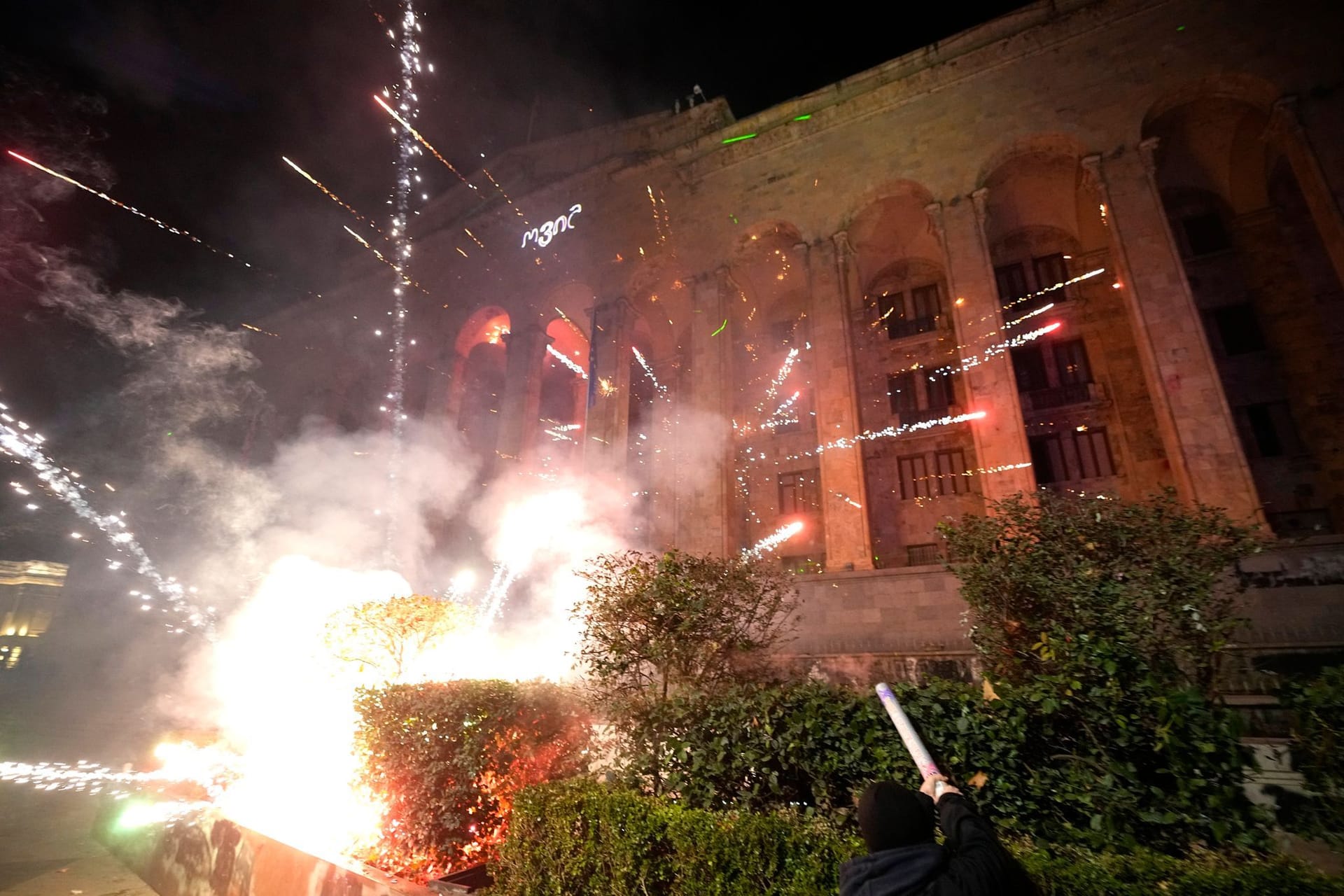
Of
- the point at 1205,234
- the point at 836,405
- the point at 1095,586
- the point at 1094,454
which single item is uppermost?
the point at 1205,234

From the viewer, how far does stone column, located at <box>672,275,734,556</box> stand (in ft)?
48.6

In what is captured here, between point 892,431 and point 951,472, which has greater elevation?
point 892,431

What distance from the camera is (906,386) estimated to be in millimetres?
18031

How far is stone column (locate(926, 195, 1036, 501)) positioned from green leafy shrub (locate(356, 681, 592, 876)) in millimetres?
9566

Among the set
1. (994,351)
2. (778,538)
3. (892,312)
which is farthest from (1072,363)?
(778,538)

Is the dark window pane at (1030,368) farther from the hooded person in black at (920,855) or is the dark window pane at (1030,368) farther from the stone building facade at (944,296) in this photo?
the hooded person in black at (920,855)

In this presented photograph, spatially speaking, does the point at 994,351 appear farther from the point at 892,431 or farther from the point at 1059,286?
the point at 1059,286

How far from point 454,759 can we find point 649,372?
1773 centimetres

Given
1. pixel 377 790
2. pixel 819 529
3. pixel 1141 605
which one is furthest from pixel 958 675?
pixel 377 790

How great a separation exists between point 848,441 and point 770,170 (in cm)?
933

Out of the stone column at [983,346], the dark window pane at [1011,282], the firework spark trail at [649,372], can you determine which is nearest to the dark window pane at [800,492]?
the stone column at [983,346]

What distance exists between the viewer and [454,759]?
5.48 meters

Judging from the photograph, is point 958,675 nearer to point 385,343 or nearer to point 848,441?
point 848,441

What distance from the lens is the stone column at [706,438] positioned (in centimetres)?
1481
